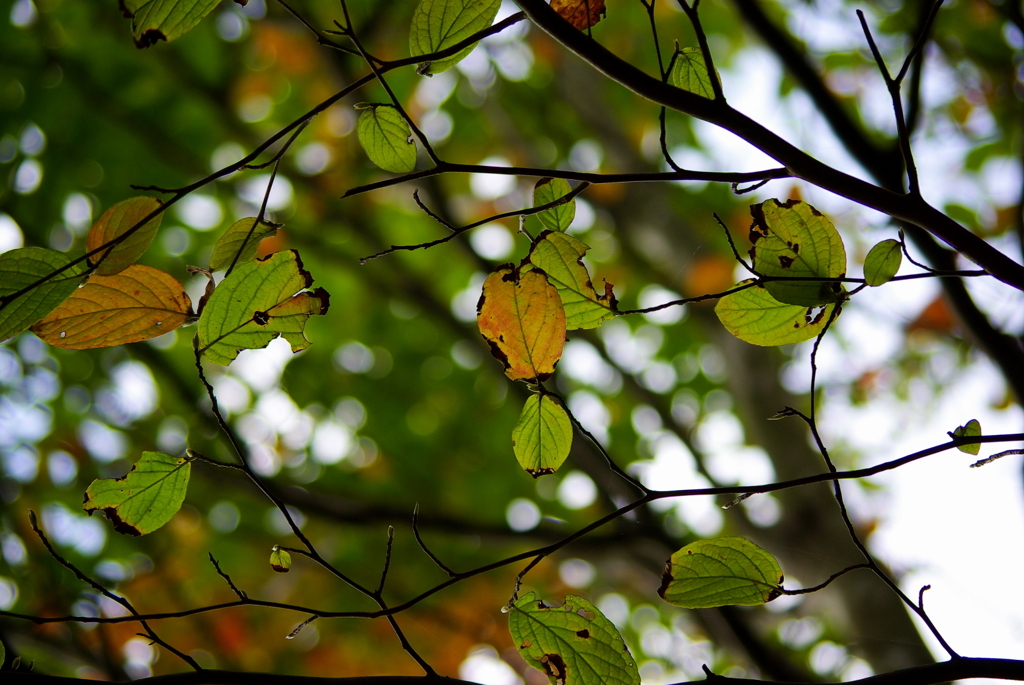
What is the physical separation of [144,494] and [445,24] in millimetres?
Result: 480

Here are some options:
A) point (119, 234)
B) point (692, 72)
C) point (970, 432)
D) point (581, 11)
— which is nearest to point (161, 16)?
point (119, 234)

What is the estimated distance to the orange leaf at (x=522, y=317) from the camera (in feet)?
1.78

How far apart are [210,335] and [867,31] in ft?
1.87

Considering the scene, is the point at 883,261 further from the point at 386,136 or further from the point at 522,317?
the point at 386,136

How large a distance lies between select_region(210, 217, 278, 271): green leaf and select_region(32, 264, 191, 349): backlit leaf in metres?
0.05

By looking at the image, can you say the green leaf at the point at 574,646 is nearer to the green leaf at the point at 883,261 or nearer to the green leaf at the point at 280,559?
the green leaf at the point at 280,559

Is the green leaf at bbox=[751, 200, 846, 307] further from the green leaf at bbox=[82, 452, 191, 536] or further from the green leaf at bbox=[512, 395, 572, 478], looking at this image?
the green leaf at bbox=[82, 452, 191, 536]

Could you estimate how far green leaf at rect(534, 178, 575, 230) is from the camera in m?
0.59

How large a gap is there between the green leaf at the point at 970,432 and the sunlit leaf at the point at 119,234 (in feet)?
2.20

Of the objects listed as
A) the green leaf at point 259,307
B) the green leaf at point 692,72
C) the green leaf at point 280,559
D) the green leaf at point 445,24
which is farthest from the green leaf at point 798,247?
the green leaf at point 280,559

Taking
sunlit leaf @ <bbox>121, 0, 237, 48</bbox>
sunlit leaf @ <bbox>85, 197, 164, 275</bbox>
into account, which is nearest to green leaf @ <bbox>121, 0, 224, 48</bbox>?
sunlit leaf @ <bbox>121, 0, 237, 48</bbox>

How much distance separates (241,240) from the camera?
0.62 meters

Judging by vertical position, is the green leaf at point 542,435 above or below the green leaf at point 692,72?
below

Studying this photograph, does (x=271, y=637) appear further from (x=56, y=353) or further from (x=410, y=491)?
(x=56, y=353)
